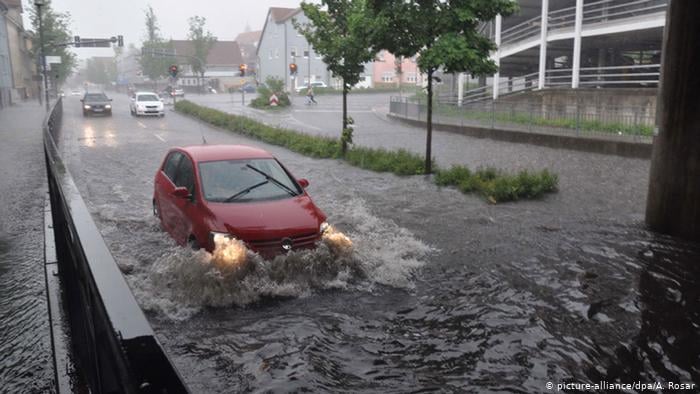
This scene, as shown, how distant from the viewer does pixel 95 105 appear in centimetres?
3988

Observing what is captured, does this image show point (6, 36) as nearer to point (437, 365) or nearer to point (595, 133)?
point (595, 133)

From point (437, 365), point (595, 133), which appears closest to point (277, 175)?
point (437, 365)

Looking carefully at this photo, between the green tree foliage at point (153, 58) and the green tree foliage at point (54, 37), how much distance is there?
1778 centimetres

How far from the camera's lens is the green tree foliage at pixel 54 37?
63656mm

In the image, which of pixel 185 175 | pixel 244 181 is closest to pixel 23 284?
pixel 185 175

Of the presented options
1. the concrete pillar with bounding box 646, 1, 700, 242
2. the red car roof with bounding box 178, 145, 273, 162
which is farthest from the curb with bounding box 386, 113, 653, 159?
the red car roof with bounding box 178, 145, 273, 162

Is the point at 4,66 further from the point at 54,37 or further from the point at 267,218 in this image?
the point at 267,218

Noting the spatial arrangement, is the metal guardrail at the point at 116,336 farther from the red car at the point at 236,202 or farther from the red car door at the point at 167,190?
the red car door at the point at 167,190

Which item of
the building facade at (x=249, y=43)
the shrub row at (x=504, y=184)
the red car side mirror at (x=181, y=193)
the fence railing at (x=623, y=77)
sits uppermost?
the building facade at (x=249, y=43)

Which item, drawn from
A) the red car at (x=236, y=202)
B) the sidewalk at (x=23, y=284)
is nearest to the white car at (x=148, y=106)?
the sidewalk at (x=23, y=284)

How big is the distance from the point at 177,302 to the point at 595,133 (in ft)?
54.4

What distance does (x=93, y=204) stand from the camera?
13211 millimetres

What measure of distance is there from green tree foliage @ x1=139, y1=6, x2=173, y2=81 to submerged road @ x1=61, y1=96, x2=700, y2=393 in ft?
280

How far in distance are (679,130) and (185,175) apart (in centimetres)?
744
